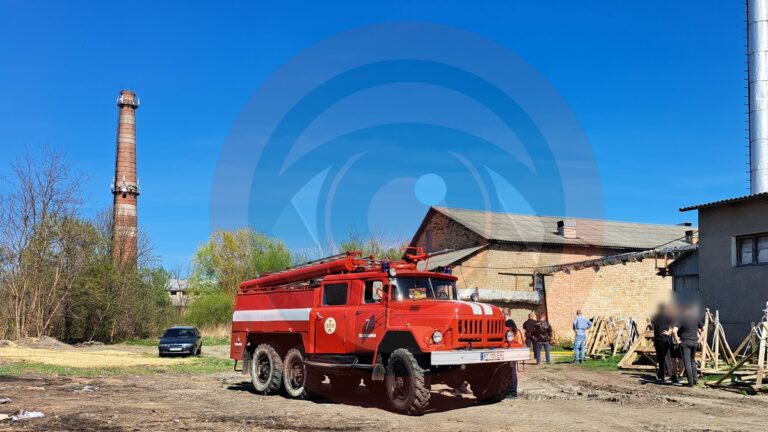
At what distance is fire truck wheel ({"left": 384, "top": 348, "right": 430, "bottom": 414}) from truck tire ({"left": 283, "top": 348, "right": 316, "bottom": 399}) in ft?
8.79

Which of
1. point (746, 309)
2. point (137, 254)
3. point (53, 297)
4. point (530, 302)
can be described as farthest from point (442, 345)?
point (137, 254)

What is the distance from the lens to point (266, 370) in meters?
15.9

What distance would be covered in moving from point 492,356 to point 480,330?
54 cm

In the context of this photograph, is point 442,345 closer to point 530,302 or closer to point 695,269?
point 695,269

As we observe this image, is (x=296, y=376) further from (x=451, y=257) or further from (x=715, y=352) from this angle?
(x=451, y=257)

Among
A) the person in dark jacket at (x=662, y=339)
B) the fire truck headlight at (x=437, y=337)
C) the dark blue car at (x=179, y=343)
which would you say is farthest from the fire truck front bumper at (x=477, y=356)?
the dark blue car at (x=179, y=343)

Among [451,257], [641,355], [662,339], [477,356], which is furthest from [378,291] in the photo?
[451,257]

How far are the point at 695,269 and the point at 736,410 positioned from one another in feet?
49.2

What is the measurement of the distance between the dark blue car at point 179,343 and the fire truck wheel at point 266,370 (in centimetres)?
1475

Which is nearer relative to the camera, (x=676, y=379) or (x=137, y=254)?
(x=676, y=379)

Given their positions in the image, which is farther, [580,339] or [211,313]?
[211,313]

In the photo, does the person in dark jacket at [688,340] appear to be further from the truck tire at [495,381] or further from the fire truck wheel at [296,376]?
the fire truck wheel at [296,376]

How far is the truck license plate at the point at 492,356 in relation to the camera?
12070mm

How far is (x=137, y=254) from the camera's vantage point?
4791cm
